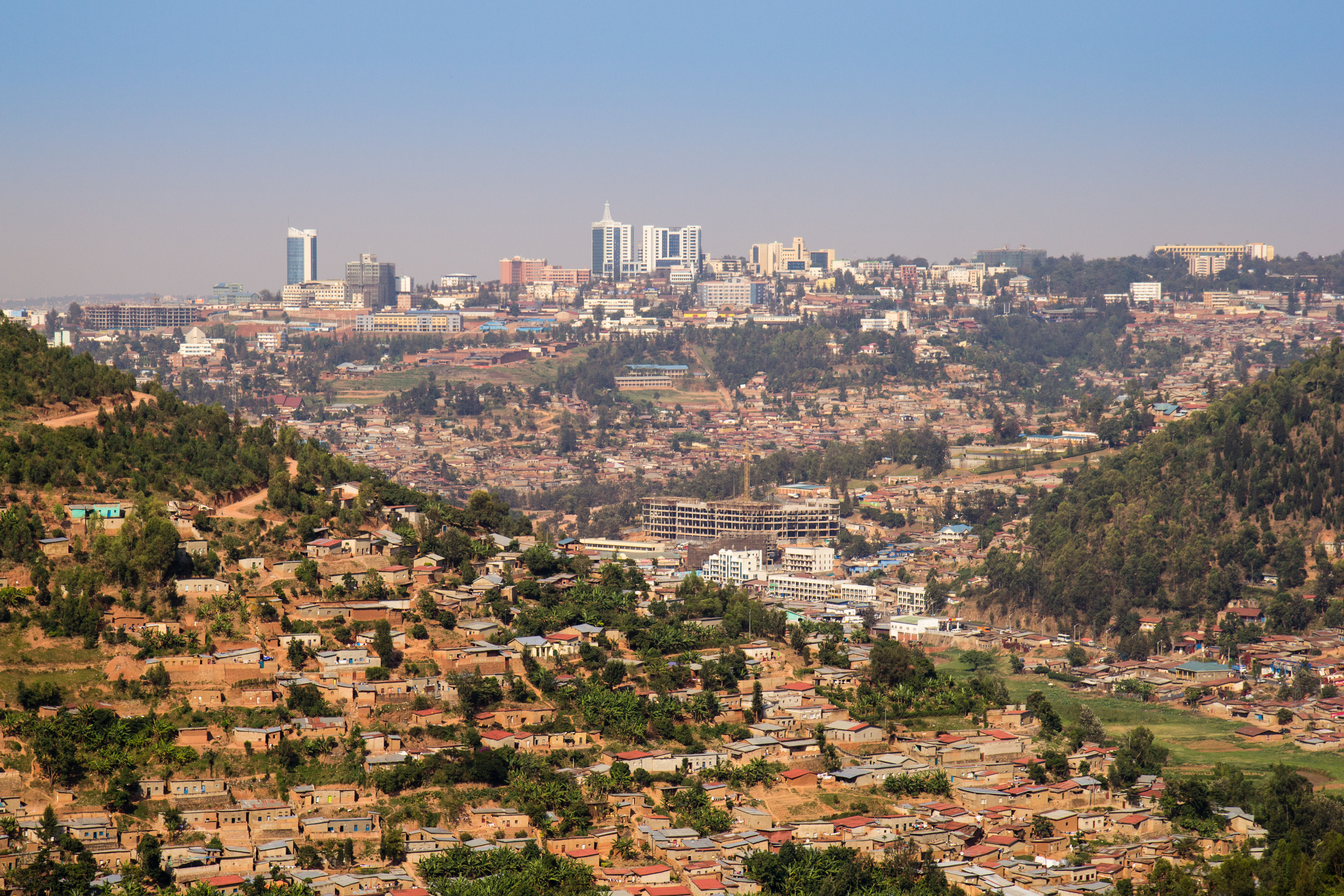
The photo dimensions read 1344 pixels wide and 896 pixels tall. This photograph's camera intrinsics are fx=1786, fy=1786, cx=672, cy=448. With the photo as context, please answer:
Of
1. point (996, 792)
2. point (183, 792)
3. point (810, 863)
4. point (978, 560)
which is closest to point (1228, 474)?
point (978, 560)

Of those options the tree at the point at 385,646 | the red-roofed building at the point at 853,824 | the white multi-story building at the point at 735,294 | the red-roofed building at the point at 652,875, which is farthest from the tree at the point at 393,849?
the white multi-story building at the point at 735,294

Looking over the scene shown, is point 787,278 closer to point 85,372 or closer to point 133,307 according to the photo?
point 133,307

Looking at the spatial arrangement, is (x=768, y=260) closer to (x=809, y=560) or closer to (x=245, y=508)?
(x=809, y=560)

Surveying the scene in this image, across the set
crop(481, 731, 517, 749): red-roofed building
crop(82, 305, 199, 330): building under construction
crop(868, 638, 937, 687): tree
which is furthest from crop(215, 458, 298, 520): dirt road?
crop(82, 305, 199, 330): building under construction

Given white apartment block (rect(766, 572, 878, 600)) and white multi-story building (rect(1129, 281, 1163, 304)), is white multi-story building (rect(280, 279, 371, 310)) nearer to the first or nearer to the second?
white multi-story building (rect(1129, 281, 1163, 304))

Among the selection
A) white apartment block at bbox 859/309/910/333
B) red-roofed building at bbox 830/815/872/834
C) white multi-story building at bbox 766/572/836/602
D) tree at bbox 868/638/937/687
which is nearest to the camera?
red-roofed building at bbox 830/815/872/834

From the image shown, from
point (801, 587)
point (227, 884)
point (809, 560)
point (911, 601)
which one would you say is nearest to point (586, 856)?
point (227, 884)
